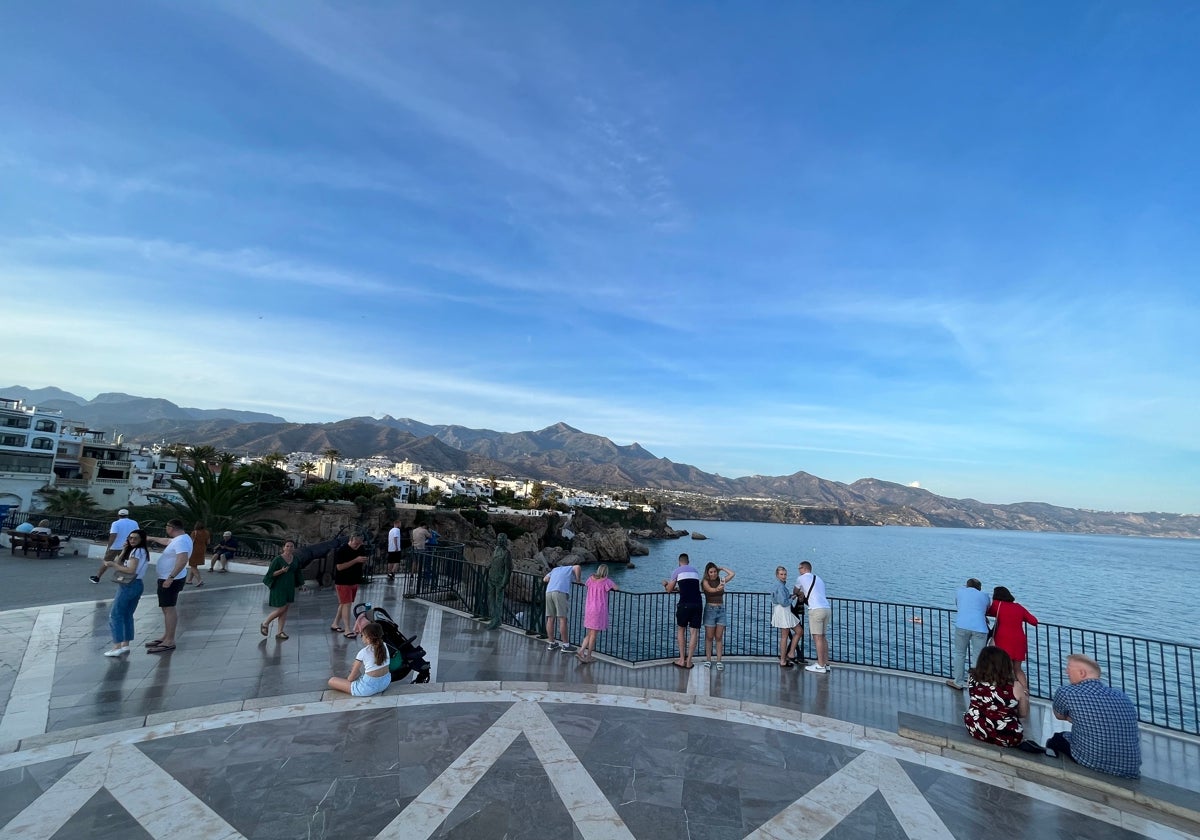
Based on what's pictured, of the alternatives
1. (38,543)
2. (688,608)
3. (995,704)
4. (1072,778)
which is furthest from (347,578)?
(38,543)

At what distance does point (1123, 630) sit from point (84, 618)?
4815 centimetres

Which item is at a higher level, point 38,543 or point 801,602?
point 801,602

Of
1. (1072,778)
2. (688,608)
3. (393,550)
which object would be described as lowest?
(1072,778)

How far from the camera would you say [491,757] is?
16.5 ft

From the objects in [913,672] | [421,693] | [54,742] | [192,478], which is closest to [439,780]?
[421,693]

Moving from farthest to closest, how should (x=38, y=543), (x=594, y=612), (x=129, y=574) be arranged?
1. (x=38, y=543)
2. (x=594, y=612)
3. (x=129, y=574)

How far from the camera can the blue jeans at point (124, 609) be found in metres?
7.30

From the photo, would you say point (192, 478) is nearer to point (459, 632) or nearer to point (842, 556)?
point (459, 632)

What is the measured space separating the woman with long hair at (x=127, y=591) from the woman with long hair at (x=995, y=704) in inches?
388

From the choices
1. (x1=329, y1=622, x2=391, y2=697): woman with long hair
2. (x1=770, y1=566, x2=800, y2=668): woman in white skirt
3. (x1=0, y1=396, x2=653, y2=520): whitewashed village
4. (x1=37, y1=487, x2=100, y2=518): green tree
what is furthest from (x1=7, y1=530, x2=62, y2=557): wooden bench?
(x1=37, y1=487, x2=100, y2=518): green tree

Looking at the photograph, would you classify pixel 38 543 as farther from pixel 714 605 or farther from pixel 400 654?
pixel 714 605

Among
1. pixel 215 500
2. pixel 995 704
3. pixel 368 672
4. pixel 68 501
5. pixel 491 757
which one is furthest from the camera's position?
pixel 68 501

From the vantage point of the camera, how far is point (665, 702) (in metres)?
6.63

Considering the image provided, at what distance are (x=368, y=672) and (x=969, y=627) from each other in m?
→ 7.64
